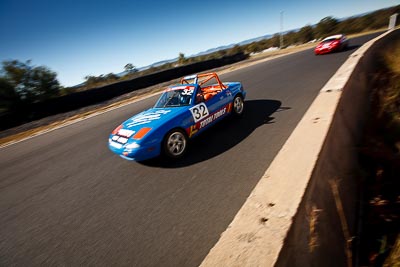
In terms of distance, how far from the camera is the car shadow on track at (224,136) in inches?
161

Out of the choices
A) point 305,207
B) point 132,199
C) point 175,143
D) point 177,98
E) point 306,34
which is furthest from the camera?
point 306,34

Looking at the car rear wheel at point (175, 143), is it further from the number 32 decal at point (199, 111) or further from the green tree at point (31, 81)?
the green tree at point (31, 81)

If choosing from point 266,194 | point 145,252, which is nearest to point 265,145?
point 266,194

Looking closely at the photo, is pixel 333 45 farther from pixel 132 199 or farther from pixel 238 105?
pixel 132 199

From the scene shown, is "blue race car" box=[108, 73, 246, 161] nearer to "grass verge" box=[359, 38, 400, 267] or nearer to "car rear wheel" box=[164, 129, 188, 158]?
"car rear wheel" box=[164, 129, 188, 158]

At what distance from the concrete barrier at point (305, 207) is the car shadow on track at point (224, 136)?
179 cm

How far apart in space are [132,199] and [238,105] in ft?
12.7

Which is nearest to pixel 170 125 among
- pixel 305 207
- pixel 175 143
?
pixel 175 143

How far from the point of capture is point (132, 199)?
3.17m

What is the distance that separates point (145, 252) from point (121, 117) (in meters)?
7.17

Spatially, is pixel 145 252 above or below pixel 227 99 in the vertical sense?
below

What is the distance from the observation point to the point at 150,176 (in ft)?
12.1

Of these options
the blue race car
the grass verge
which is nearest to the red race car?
the grass verge

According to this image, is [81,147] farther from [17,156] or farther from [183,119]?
[183,119]
